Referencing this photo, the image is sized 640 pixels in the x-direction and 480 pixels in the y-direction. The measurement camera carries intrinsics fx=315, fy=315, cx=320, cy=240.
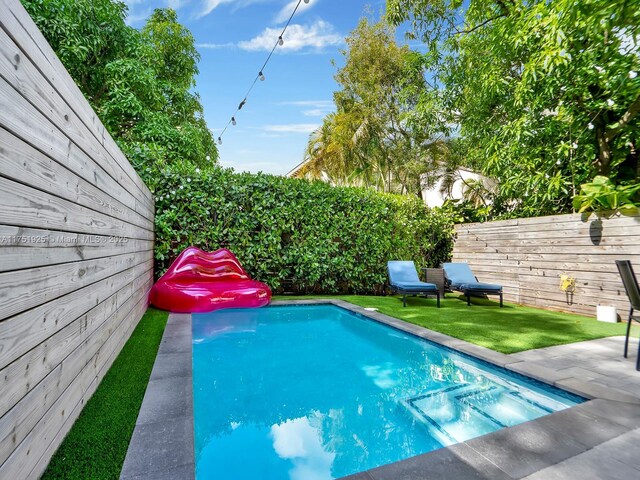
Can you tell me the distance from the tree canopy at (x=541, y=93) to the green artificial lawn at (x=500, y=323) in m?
2.61

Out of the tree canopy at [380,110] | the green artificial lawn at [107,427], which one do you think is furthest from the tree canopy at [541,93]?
the green artificial lawn at [107,427]

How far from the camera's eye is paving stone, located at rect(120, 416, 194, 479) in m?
1.64

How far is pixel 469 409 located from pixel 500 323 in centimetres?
316

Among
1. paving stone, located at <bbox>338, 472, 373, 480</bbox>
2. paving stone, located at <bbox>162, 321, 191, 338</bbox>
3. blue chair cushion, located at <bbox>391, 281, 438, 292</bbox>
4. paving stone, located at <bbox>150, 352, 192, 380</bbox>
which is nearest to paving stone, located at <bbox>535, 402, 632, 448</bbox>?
paving stone, located at <bbox>338, 472, 373, 480</bbox>

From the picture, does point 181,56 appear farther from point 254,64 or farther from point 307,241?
point 307,241

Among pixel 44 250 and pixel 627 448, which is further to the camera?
pixel 627 448

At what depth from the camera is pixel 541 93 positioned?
6258 millimetres

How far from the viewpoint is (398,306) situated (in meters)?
6.86

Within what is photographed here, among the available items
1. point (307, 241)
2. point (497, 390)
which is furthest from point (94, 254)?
point (307, 241)

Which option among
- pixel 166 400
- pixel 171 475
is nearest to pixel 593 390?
pixel 171 475

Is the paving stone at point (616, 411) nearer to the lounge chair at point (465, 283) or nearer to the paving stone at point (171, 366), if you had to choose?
the paving stone at point (171, 366)

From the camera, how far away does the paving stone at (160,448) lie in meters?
1.64

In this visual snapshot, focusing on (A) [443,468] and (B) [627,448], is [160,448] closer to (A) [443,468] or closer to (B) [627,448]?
(A) [443,468]

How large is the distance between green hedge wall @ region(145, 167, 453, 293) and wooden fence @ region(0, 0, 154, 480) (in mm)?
4041
